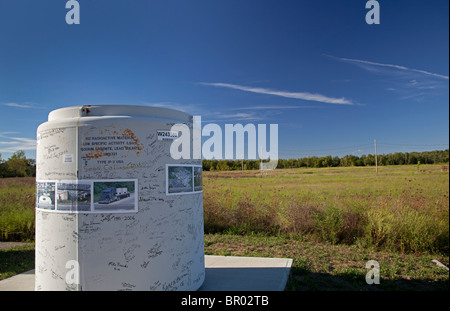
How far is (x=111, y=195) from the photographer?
4.01 m

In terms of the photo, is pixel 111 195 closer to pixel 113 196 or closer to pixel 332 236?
pixel 113 196

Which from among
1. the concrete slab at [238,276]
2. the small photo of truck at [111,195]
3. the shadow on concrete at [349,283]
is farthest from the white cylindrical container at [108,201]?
the shadow on concrete at [349,283]

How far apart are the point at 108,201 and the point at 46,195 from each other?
1.05m

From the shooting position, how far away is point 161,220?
4258 millimetres

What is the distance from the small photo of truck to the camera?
4.00 metres

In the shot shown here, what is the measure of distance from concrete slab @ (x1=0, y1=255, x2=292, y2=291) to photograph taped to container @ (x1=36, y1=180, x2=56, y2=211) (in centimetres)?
225

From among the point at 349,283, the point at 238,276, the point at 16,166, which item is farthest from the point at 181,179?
the point at 16,166

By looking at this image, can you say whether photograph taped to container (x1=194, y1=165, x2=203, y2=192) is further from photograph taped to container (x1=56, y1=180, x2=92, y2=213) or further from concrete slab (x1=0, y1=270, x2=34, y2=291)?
concrete slab (x1=0, y1=270, x2=34, y2=291)

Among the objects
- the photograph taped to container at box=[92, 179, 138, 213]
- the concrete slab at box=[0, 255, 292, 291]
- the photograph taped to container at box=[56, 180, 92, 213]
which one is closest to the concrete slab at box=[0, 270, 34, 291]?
the concrete slab at box=[0, 255, 292, 291]

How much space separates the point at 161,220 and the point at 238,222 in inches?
273

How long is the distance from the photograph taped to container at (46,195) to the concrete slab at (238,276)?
2251 millimetres

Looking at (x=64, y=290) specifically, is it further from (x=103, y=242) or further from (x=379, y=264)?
(x=379, y=264)

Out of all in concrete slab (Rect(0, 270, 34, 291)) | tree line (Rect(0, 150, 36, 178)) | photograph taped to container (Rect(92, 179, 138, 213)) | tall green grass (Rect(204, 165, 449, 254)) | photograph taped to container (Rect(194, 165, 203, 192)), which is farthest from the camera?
tree line (Rect(0, 150, 36, 178))

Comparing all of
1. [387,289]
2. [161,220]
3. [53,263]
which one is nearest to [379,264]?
[387,289]
